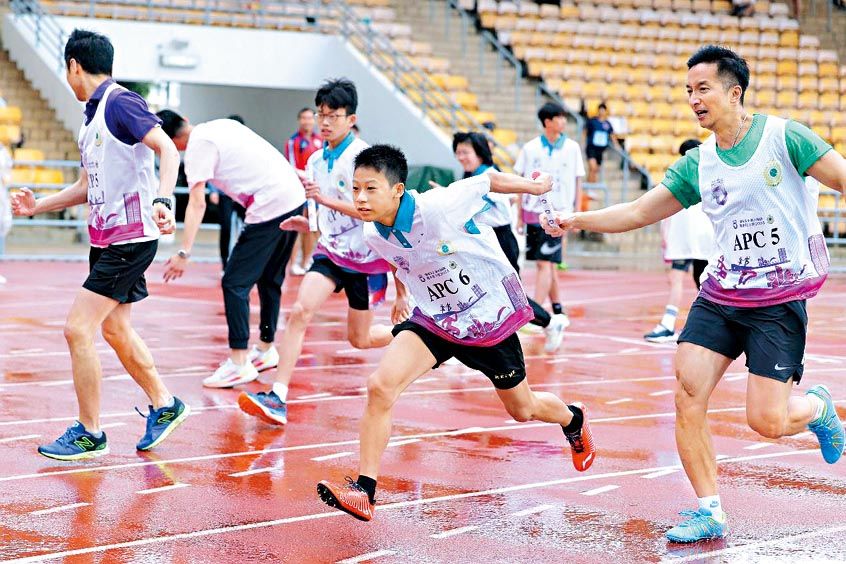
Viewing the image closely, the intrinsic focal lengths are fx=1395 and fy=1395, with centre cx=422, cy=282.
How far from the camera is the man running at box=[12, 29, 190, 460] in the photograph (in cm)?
716

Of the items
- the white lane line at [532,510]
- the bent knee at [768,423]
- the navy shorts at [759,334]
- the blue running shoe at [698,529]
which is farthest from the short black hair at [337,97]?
the blue running shoe at [698,529]

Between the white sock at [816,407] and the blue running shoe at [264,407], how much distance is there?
3.23m

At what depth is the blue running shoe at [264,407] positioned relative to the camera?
26.7 ft

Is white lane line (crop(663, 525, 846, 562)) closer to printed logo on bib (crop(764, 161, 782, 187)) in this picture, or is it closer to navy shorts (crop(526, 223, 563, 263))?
printed logo on bib (crop(764, 161, 782, 187))

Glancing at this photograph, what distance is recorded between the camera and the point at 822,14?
3303 cm

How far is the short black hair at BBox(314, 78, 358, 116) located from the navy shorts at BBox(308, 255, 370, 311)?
38.4 inches

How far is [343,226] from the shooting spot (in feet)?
29.0

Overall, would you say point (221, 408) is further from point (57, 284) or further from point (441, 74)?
A: point (441, 74)

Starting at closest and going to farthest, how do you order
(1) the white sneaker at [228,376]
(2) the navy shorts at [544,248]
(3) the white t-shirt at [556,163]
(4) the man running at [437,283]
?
(4) the man running at [437,283]
(1) the white sneaker at [228,376]
(2) the navy shorts at [544,248]
(3) the white t-shirt at [556,163]

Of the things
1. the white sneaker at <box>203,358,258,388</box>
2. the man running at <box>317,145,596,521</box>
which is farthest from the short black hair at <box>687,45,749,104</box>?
the white sneaker at <box>203,358,258,388</box>

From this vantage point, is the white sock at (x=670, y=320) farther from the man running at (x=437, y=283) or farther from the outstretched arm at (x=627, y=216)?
the outstretched arm at (x=627, y=216)

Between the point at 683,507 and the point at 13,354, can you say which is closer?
the point at 683,507

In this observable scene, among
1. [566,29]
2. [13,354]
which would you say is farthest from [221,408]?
[566,29]

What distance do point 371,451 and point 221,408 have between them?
311 cm
